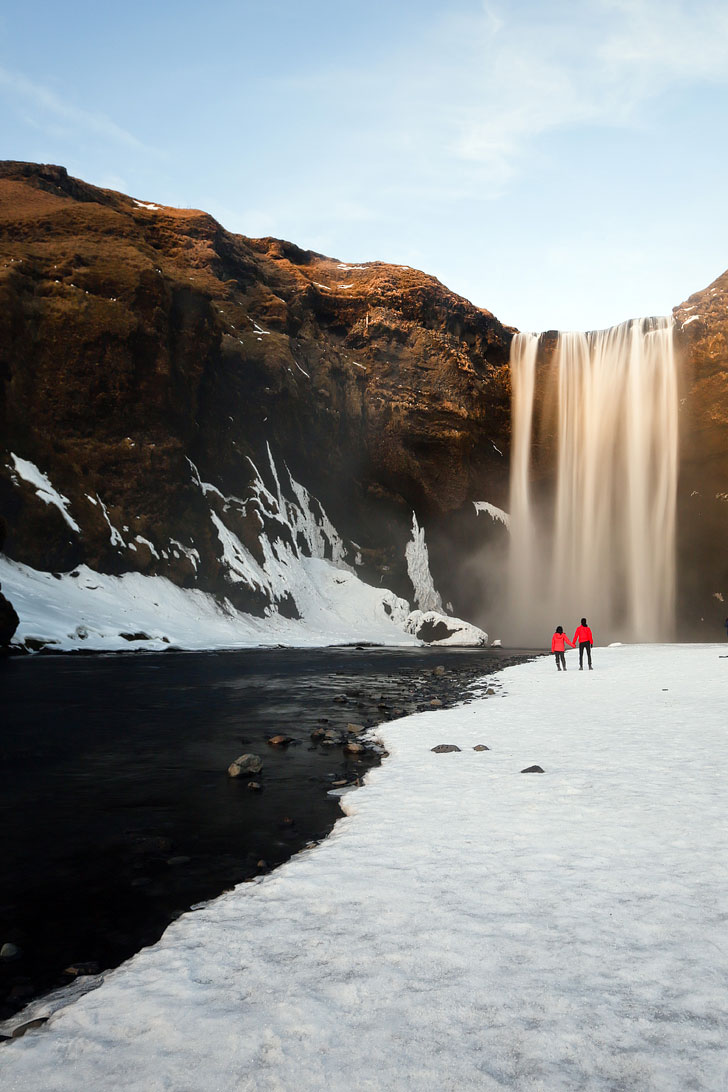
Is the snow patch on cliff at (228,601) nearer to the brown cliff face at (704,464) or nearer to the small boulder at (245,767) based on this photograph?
the small boulder at (245,767)

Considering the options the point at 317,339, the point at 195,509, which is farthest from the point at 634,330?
the point at 195,509

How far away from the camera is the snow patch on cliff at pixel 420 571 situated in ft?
194

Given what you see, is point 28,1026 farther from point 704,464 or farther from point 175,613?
point 704,464

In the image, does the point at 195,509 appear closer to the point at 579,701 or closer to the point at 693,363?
the point at 579,701

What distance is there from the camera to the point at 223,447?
52.4 meters

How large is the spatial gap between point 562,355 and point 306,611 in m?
32.8

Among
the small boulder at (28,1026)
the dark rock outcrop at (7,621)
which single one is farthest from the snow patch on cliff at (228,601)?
the small boulder at (28,1026)

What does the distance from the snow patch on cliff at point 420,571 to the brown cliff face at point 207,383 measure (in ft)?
3.59

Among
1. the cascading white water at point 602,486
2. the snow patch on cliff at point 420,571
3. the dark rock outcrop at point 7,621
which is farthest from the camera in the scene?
the snow patch on cliff at point 420,571

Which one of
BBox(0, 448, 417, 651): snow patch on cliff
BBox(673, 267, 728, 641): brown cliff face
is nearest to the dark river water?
BBox(0, 448, 417, 651): snow patch on cliff

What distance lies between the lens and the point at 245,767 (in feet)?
31.7

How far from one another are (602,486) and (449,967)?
198 feet

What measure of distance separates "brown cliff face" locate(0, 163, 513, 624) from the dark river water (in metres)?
24.6

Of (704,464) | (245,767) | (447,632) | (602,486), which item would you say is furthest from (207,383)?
(245,767)
